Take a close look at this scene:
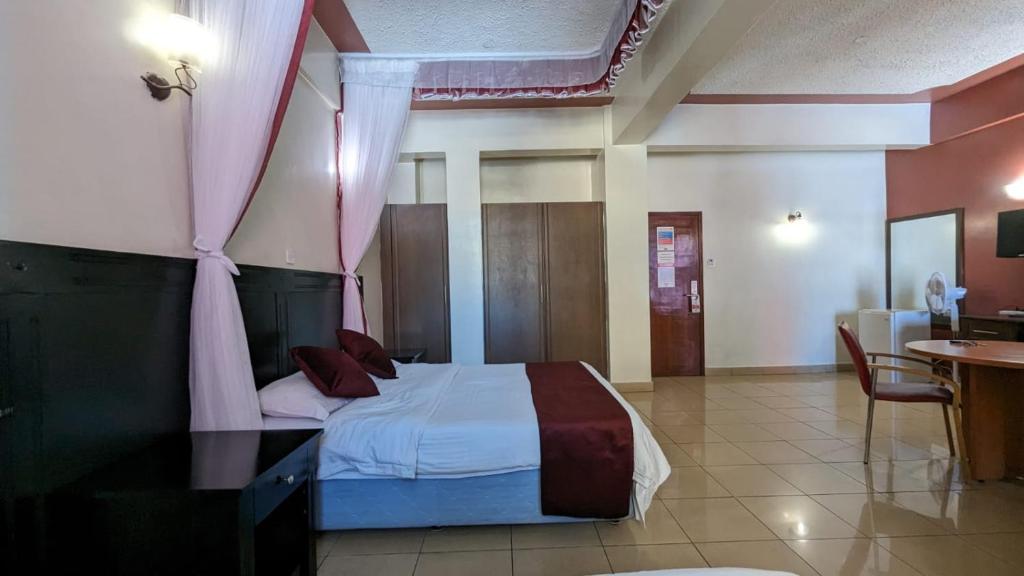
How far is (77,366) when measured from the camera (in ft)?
4.52

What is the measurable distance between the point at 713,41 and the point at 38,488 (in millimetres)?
3536

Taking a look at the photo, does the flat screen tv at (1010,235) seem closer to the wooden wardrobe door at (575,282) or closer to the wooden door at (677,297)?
the wooden door at (677,297)

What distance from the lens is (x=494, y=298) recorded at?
15.7 feet

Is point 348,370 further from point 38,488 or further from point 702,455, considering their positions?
point 702,455

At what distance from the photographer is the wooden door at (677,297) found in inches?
221

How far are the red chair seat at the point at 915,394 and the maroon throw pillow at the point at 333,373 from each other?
307 centimetres

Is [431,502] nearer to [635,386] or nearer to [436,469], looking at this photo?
[436,469]

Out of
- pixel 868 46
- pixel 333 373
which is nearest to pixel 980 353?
pixel 868 46

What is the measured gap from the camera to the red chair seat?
2.74m

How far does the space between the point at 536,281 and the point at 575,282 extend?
0.42 meters

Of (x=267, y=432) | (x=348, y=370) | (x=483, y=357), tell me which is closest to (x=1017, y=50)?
(x=483, y=357)

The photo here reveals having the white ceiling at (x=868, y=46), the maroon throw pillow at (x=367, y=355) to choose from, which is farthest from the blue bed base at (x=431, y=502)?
the white ceiling at (x=868, y=46)

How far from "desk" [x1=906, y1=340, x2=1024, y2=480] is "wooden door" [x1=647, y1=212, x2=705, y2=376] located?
294cm

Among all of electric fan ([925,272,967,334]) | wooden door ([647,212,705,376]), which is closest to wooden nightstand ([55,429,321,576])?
wooden door ([647,212,705,376])
